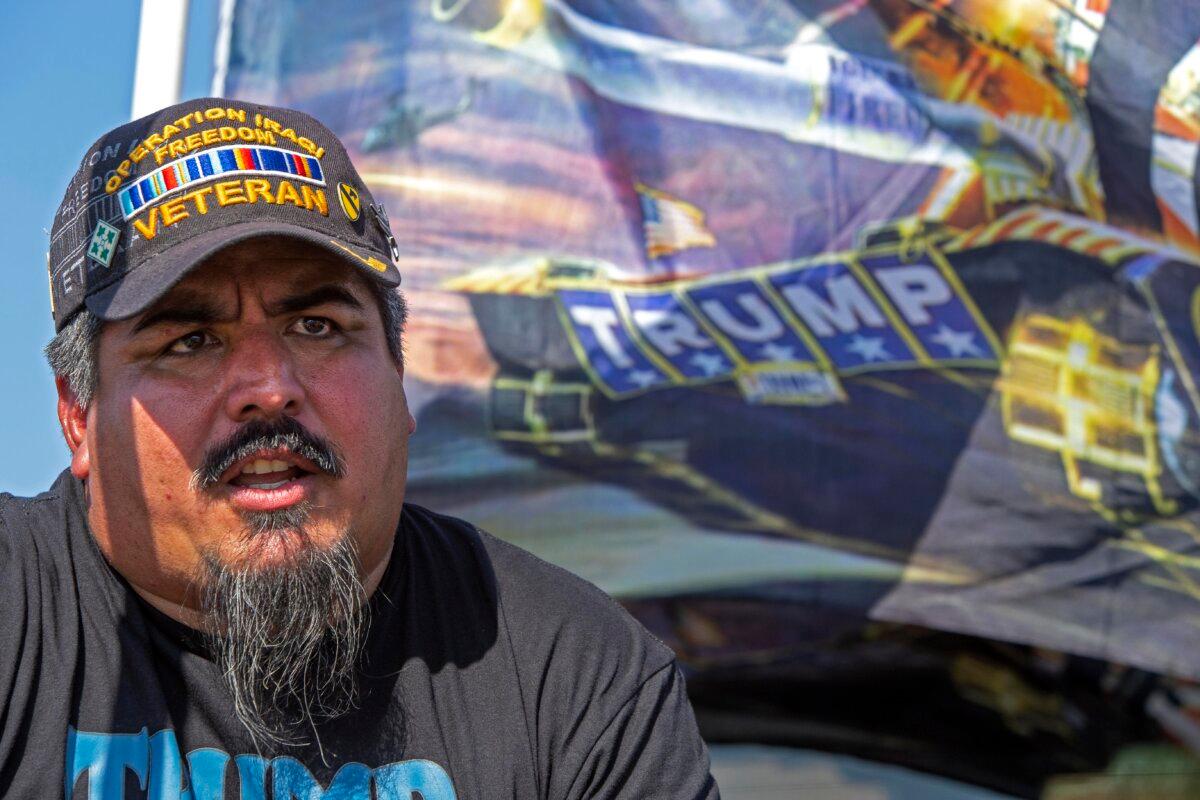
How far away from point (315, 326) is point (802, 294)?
2226 millimetres

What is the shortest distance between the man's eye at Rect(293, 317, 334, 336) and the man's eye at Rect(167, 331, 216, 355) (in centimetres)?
8

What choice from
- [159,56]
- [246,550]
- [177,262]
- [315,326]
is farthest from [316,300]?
[159,56]

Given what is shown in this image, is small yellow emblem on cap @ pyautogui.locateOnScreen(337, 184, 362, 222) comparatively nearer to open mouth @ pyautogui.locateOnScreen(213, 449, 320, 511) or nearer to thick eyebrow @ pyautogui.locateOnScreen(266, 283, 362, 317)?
thick eyebrow @ pyautogui.locateOnScreen(266, 283, 362, 317)

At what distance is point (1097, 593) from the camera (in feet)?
10.6

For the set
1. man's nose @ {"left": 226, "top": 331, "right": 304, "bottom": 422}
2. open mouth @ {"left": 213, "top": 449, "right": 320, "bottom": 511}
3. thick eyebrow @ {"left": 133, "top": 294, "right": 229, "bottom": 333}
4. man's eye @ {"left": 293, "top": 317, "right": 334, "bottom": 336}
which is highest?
thick eyebrow @ {"left": 133, "top": 294, "right": 229, "bottom": 333}

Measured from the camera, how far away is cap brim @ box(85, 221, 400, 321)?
1.15 meters

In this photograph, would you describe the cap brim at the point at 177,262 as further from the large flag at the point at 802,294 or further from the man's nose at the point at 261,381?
the large flag at the point at 802,294

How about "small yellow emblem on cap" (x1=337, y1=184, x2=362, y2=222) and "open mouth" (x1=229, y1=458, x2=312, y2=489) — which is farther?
"small yellow emblem on cap" (x1=337, y1=184, x2=362, y2=222)

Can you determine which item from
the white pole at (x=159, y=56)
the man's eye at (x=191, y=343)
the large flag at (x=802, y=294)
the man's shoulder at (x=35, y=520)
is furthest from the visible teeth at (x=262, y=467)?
the large flag at (x=802, y=294)

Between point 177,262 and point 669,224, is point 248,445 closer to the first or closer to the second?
point 177,262

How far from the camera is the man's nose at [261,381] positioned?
Result: 45.4 inches

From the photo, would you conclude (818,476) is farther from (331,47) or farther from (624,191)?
(331,47)

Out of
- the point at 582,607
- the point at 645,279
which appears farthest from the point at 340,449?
the point at 645,279

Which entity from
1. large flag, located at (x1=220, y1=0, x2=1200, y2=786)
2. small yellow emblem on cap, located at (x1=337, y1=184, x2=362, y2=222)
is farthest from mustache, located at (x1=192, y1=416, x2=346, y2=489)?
large flag, located at (x1=220, y1=0, x2=1200, y2=786)
